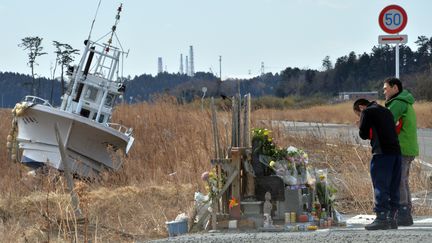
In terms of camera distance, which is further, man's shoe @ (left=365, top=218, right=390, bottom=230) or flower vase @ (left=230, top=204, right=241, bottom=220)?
flower vase @ (left=230, top=204, right=241, bottom=220)

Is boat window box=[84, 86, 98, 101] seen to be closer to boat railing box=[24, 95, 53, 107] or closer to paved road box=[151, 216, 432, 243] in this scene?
boat railing box=[24, 95, 53, 107]

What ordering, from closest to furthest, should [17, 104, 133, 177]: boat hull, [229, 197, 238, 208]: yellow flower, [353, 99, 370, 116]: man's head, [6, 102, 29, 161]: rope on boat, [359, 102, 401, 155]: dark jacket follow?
1. [359, 102, 401, 155]: dark jacket
2. [353, 99, 370, 116]: man's head
3. [229, 197, 238, 208]: yellow flower
4. [17, 104, 133, 177]: boat hull
5. [6, 102, 29, 161]: rope on boat

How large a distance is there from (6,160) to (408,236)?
64.3 ft

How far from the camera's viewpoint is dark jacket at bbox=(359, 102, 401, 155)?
32.9 ft

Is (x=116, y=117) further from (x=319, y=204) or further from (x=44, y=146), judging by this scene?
(x=319, y=204)

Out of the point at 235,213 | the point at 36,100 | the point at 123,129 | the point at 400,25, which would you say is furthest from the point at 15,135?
the point at 235,213

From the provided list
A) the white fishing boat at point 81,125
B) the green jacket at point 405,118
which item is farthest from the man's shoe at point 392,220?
the white fishing boat at point 81,125

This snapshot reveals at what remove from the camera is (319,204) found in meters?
11.2

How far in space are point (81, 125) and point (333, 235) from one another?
49.0 feet

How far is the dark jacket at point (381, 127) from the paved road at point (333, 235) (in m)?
1.01

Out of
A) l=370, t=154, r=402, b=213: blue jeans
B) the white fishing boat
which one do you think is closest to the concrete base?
l=370, t=154, r=402, b=213: blue jeans

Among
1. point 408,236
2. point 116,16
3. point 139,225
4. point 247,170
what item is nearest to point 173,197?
point 139,225

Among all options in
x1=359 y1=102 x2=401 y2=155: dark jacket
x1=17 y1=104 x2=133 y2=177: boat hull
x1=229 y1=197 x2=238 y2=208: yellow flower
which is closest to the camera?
x1=359 y1=102 x2=401 y2=155: dark jacket

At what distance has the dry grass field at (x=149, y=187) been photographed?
11.7m
